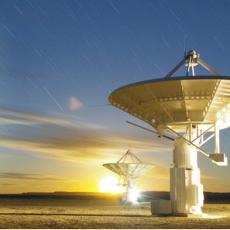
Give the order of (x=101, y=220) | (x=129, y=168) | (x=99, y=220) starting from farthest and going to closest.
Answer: (x=129, y=168)
(x=99, y=220)
(x=101, y=220)

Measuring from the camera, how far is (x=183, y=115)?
1565 inches

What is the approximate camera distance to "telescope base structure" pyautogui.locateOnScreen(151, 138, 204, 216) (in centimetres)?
4047

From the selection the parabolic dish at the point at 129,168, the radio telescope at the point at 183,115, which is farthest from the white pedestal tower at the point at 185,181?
the parabolic dish at the point at 129,168

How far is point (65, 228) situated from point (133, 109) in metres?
12.8

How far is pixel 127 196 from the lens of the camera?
77.3m

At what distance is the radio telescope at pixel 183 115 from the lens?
36188 millimetres

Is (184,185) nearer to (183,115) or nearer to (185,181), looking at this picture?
(185,181)

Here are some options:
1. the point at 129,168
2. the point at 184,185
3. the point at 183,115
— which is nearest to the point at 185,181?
the point at 184,185

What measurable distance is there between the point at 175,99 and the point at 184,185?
8.10 meters

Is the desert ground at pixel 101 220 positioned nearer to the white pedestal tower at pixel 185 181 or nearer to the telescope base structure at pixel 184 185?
the telescope base structure at pixel 184 185

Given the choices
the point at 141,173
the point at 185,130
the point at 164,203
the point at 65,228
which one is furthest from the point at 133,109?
the point at 141,173

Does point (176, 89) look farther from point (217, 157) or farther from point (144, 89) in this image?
point (217, 157)

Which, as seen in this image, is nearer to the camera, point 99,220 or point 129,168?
point 99,220

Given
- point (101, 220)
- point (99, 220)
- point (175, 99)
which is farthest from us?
point (99, 220)
